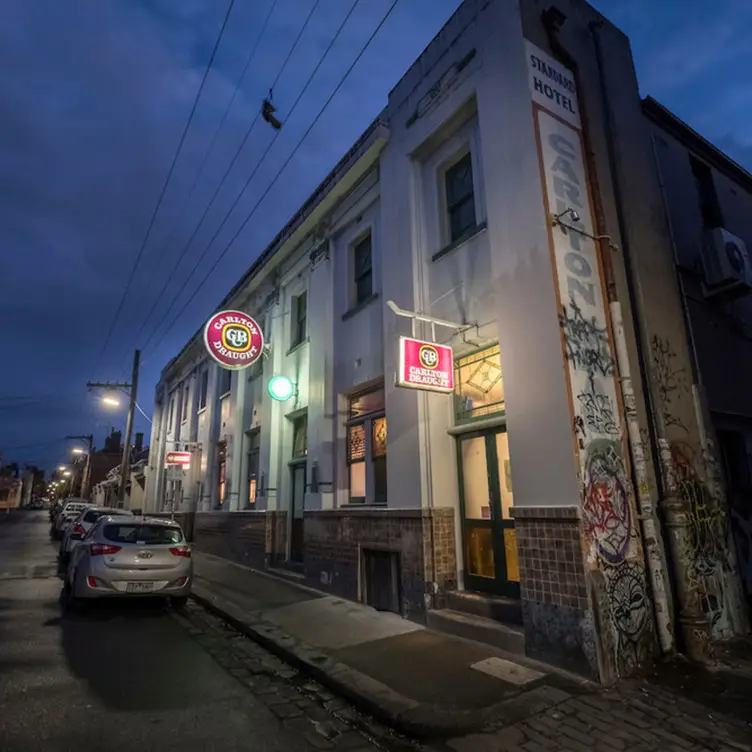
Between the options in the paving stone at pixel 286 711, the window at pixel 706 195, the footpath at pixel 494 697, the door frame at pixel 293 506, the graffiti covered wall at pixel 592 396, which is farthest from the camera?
the door frame at pixel 293 506

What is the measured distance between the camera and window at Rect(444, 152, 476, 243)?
834cm

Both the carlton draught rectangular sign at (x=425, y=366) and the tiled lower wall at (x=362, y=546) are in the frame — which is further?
the tiled lower wall at (x=362, y=546)

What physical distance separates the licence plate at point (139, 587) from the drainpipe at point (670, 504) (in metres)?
7.53

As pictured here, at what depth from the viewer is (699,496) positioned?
671 centimetres

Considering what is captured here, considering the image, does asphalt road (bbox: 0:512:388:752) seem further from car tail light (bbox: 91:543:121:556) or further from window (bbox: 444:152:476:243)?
window (bbox: 444:152:476:243)

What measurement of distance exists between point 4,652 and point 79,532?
7.48 m

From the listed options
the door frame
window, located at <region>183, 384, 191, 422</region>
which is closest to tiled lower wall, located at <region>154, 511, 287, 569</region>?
the door frame

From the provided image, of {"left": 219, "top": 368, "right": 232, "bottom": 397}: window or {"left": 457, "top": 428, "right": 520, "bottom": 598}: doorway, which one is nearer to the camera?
{"left": 457, "top": 428, "right": 520, "bottom": 598}: doorway

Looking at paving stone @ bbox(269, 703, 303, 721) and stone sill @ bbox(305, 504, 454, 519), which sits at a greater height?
stone sill @ bbox(305, 504, 454, 519)

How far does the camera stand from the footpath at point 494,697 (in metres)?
3.99

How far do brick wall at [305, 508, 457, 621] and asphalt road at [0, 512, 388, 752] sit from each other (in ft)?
9.11

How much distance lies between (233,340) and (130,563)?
640 cm

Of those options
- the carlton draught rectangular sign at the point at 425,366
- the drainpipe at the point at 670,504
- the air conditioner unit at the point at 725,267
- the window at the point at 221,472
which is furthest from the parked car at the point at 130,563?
the air conditioner unit at the point at 725,267

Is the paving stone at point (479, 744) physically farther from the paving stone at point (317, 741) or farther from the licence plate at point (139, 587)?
the licence plate at point (139, 587)
